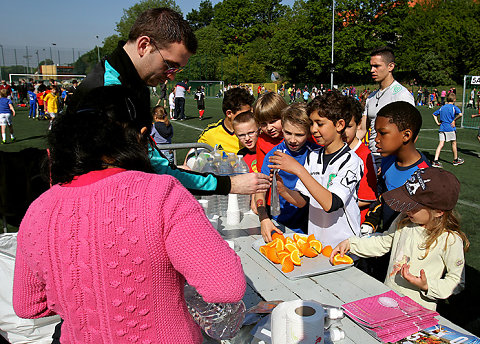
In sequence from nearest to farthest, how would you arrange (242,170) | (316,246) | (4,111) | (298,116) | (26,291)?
(26,291), (316,246), (298,116), (242,170), (4,111)

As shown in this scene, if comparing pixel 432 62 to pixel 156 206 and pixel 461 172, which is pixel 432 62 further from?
pixel 156 206

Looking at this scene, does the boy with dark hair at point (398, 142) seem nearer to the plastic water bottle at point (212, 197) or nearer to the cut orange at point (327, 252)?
the cut orange at point (327, 252)

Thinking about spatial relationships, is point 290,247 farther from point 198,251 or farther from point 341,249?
point 198,251

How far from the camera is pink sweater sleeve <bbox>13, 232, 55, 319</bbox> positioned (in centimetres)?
119

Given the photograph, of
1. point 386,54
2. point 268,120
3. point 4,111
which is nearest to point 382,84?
point 386,54

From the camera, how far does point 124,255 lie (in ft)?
3.29

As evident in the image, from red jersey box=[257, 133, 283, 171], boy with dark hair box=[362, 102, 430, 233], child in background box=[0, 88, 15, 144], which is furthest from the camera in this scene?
child in background box=[0, 88, 15, 144]

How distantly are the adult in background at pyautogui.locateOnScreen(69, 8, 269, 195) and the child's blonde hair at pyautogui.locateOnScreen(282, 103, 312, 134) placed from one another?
90 centimetres

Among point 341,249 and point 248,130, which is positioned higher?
point 248,130

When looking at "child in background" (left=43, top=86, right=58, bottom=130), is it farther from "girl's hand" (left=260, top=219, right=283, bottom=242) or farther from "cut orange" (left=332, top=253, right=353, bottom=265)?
"cut orange" (left=332, top=253, right=353, bottom=265)

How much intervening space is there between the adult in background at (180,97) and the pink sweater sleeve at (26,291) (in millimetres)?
17426

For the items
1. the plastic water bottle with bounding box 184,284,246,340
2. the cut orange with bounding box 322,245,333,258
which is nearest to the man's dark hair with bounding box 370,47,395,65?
the cut orange with bounding box 322,245,333,258

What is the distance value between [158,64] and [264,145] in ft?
5.40

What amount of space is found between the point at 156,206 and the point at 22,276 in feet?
1.91
